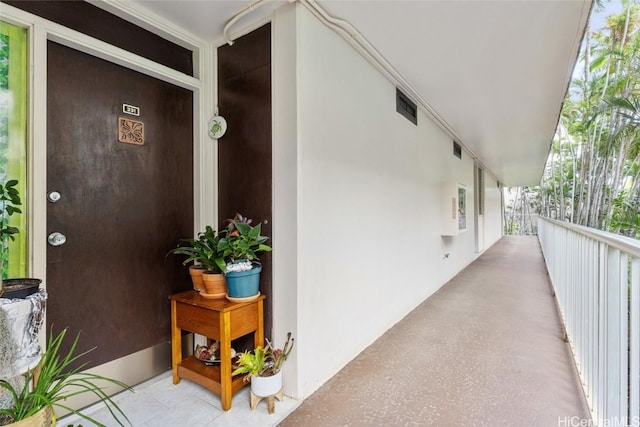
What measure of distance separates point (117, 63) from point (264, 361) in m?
1.92

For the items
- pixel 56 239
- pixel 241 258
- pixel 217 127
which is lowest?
pixel 241 258

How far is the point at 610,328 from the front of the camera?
130cm

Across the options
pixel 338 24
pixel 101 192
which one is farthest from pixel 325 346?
pixel 338 24

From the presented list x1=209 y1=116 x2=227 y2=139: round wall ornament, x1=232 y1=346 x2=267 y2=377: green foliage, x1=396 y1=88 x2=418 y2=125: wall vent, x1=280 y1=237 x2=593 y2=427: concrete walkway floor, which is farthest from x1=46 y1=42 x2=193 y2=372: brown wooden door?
x1=396 y1=88 x2=418 y2=125: wall vent

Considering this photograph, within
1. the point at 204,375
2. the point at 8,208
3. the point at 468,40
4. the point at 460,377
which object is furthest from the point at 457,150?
the point at 8,208

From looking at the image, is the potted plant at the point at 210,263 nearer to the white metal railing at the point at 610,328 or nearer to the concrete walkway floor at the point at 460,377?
the concrete walkway floor at the point at 460,377

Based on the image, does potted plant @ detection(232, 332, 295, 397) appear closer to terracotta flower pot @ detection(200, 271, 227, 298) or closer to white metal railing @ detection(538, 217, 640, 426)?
terracotta flower pot @ detection(200, 271, 227, 298)

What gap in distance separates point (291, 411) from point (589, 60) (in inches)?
246

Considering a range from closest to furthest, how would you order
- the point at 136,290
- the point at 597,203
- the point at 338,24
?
the point at 136,290 → the point at 338,24 → the point at 597,203

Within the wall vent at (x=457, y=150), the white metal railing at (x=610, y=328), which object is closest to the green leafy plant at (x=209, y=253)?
the white metal railing at (x=610, y=328)

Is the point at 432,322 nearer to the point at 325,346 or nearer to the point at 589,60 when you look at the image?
the point at 325,346

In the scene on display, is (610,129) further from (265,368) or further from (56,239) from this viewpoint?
(56,239)

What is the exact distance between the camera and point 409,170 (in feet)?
10.8

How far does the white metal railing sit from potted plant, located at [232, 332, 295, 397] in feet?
4.75
